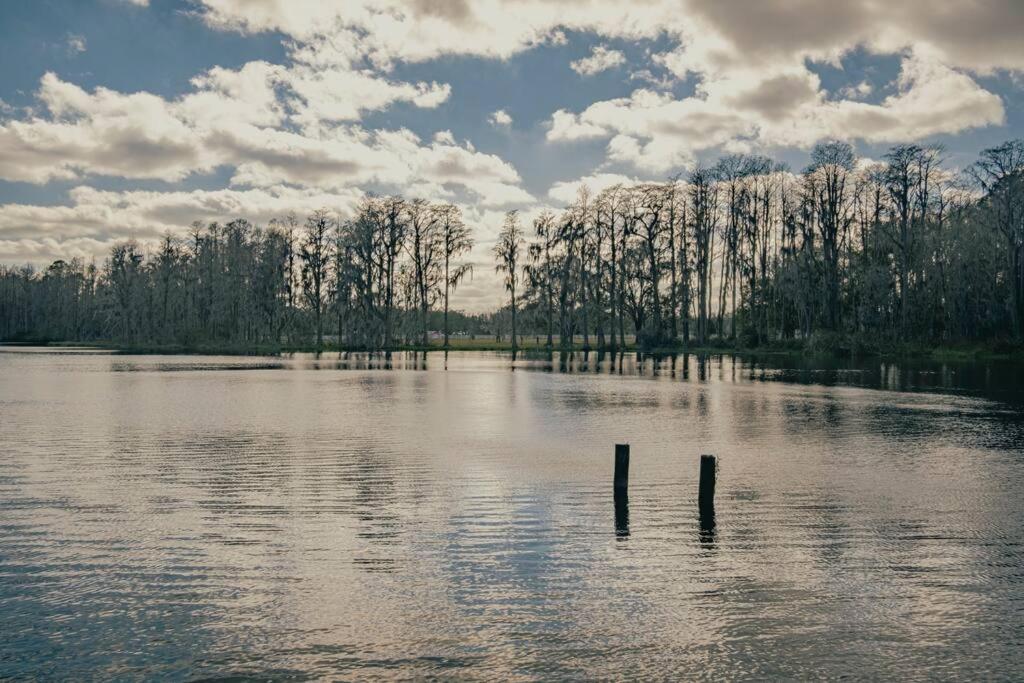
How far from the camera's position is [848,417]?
32125 millimetres

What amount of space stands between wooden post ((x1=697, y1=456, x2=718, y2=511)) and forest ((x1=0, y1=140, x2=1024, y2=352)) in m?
70.1

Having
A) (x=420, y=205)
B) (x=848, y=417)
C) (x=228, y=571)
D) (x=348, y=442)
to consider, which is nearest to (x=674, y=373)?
(x=848, y=417)

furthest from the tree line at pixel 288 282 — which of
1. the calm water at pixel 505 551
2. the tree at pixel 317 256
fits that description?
the calm water at pixel 505 551

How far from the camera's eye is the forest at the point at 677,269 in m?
82.9

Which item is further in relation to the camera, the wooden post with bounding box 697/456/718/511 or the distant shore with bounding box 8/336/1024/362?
the distant shore with bounding box 8/336/1024/362

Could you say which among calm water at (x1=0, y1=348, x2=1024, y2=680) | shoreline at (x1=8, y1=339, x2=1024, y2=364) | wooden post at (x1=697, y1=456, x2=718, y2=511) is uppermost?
shoreline at (x1=8, y1=339, x2=1024, y2=364)

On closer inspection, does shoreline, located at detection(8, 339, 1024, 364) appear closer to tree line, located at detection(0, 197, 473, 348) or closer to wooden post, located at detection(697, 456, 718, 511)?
tree line, located at detection(0, 197, 473, 348)

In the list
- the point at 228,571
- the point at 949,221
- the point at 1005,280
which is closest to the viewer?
the point at 228,571

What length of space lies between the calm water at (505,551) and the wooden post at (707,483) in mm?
266

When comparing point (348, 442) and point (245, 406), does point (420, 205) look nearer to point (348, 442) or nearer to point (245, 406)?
point (245, 406)

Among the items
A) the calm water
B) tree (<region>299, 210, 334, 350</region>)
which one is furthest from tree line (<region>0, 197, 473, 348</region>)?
the calm water

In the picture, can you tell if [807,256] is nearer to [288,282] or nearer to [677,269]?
[677,269]

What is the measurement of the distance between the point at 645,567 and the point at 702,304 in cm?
9080

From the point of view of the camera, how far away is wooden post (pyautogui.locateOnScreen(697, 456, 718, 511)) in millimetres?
16172
